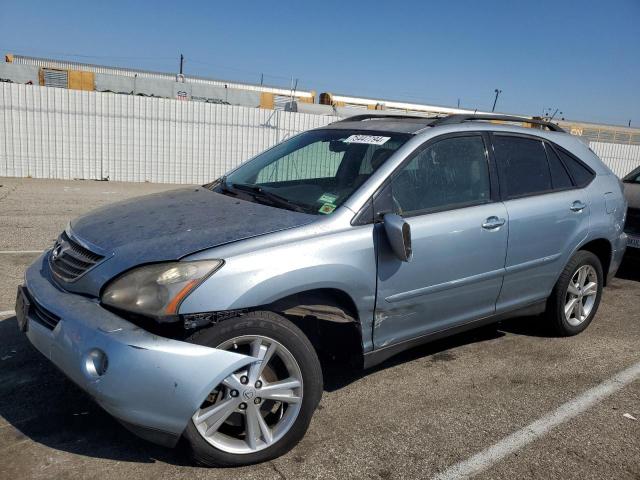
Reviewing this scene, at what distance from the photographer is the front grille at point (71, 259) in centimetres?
282

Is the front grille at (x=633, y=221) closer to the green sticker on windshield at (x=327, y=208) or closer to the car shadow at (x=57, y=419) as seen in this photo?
the green sticker on windshield at (x=327, y=208)

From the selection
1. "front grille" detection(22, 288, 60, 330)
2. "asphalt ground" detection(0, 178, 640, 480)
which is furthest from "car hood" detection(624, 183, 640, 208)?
"front grille" detection(22, 288, 60, 330)

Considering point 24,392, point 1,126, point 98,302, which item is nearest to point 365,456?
point 98,302

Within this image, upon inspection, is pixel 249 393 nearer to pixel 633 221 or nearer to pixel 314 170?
pixel 314 170

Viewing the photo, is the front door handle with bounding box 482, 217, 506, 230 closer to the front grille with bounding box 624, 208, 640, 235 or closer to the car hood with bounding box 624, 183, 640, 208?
the front grille with bounding box 624, 208, 640, 235

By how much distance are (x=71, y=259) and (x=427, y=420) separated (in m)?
2.15

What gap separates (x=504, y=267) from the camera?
3.78 meters

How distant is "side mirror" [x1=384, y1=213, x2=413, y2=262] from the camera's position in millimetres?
3021

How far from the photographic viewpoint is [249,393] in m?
2.61

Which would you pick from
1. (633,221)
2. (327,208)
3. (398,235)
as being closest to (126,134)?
(633,221)

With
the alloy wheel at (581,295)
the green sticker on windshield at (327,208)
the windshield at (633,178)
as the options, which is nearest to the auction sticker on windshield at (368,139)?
the green sticker on windshield at (327,208)

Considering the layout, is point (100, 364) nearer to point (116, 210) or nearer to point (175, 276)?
point (175, 276)

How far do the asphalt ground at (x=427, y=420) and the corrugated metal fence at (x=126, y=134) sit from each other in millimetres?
11470

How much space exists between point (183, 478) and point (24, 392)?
128 centimetres
